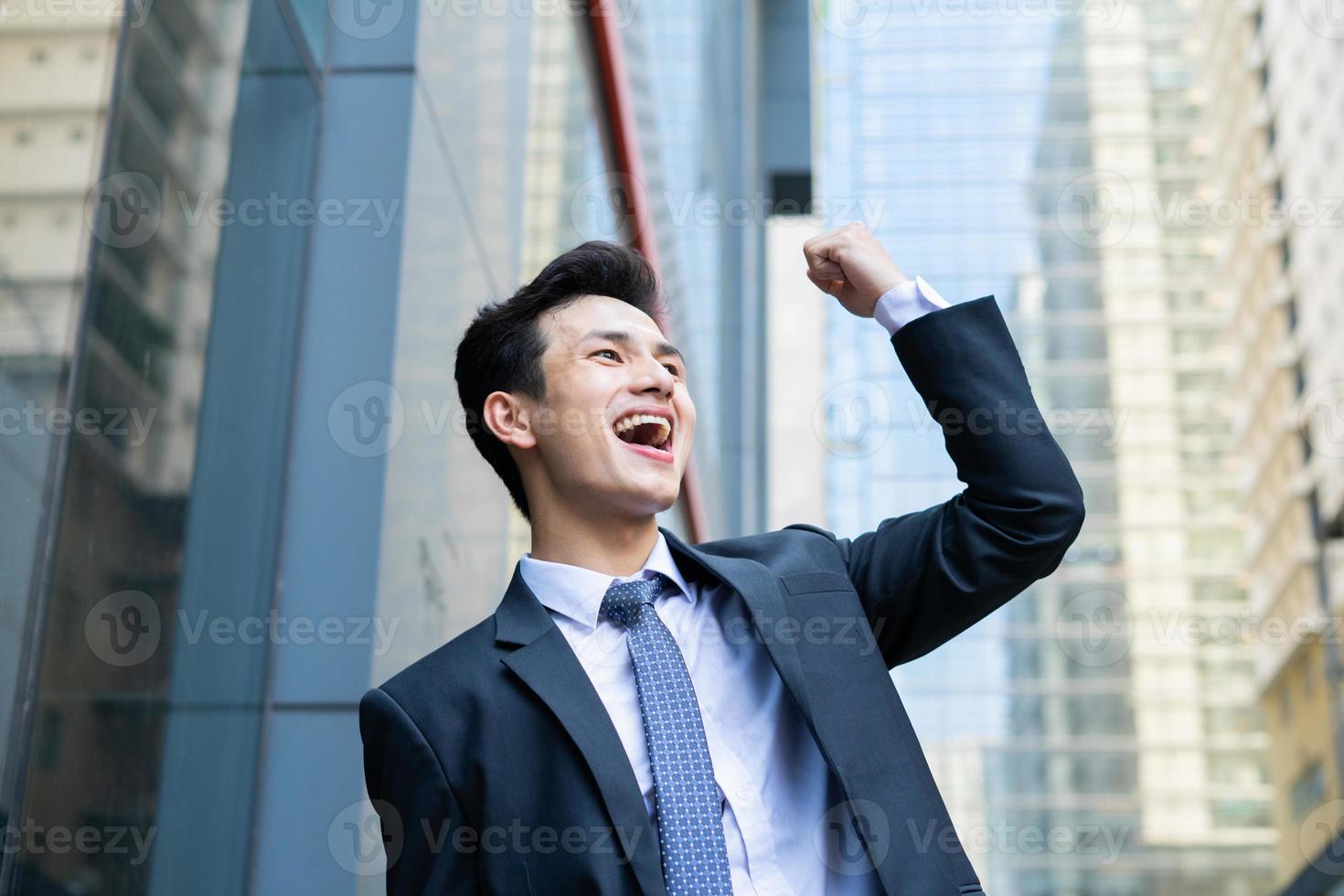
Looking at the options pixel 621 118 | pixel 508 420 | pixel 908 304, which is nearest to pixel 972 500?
pixel 908 304

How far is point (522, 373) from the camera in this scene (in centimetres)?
235

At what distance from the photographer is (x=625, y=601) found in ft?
6.77

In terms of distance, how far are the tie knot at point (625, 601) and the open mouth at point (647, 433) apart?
0.68 feet

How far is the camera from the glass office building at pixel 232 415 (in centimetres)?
209

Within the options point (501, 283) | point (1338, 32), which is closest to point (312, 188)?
point (501, 283)

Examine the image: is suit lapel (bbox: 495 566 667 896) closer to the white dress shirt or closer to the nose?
the white dress shirt

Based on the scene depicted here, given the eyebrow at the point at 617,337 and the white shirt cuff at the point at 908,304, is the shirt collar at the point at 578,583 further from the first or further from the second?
the white shirt cuff at the point at 908,304

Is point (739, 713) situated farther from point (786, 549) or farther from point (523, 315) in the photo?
point (523, 315)

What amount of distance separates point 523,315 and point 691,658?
2.36ft

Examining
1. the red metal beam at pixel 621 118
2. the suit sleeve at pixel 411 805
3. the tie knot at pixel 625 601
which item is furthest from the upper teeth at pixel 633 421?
the red metal beam at pixel 621 118

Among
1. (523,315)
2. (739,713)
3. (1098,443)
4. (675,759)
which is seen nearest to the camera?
(675,759)

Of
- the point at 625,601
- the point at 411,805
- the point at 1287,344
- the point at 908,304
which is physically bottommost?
the point at 411,805

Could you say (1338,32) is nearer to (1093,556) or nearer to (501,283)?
(1093,556)

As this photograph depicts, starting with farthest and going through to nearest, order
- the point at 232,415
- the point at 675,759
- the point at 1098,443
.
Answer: the point at 1098,443
the point at 232,415
the point at 675,759
